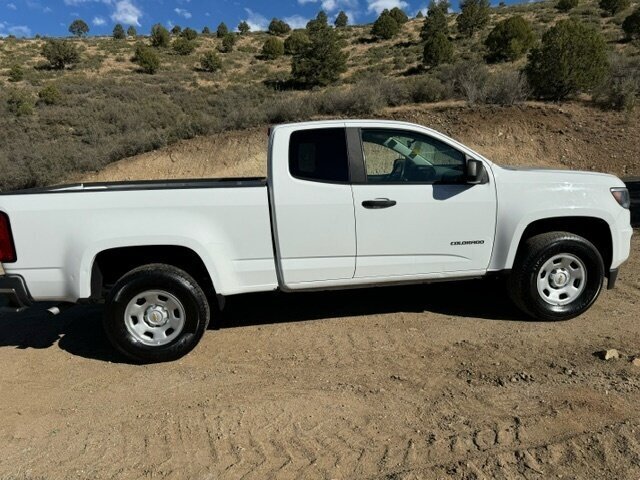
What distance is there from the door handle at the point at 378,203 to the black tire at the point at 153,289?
1621 mm

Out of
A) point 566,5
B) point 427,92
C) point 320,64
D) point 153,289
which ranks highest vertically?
point 566,5

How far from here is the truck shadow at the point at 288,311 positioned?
5.16m

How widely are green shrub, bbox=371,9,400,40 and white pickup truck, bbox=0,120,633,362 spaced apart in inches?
1681

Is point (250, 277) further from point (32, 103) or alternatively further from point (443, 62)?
point (443, 62)

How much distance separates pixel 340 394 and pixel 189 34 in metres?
53.2

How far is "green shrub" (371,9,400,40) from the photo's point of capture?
145ft

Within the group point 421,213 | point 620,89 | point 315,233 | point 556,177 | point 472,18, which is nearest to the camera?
point 315,233

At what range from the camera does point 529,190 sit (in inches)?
190

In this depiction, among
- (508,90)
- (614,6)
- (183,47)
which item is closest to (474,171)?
(508,90)

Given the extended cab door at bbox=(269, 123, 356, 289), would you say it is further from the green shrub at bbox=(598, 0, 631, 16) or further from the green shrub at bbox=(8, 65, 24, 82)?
the green shrub at bbox=(598, 0, 631, 16)

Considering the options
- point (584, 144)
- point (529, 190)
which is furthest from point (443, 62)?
point (529, 190)

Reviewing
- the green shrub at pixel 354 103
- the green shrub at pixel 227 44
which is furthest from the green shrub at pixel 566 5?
the green shrub at pixel 354 103

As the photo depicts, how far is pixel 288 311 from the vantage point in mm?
5641

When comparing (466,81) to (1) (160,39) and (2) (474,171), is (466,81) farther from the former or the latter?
(1) (160,39)
